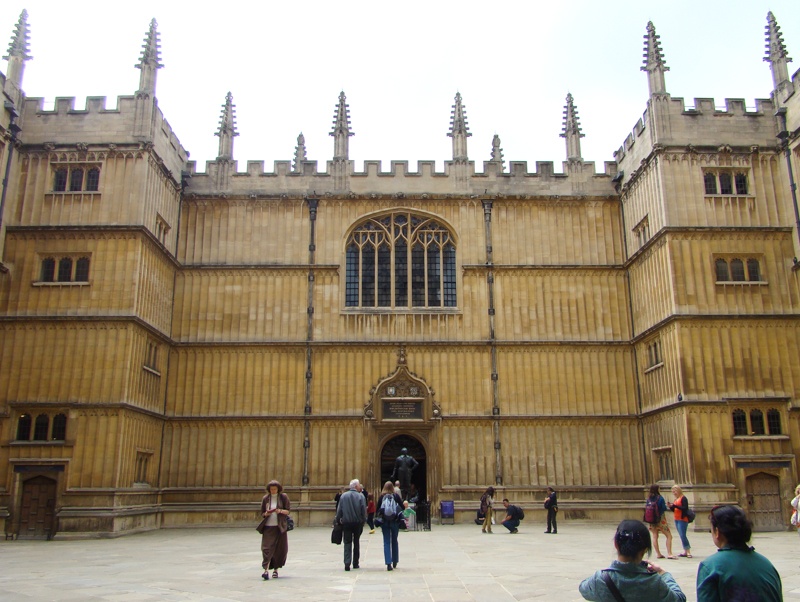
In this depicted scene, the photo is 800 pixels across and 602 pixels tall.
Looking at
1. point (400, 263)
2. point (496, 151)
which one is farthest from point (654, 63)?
point (400, 263)

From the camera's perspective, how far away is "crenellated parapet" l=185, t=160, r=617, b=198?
27.1 m

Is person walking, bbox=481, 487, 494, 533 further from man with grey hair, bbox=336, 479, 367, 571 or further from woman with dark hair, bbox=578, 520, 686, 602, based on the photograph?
woman with dark hair, bbox=578, 520, 686, 602

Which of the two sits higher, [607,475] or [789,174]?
[789,174]

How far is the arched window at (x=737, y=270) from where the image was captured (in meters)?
23.0

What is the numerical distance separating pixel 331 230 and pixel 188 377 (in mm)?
7288

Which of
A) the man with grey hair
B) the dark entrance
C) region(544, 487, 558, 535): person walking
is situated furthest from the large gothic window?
the man with grey hair

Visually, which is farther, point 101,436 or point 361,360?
point 361,360

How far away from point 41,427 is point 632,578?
20.8 m

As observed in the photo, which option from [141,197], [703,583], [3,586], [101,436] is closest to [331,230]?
[141,197]

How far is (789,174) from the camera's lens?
2327 centimetres

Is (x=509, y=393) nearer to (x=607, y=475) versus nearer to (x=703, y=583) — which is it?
(x=607, y=475)

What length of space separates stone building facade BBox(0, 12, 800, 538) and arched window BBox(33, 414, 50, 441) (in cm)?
6

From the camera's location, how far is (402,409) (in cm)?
2502

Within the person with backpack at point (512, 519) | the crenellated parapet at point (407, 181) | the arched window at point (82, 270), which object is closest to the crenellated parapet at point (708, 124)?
the crenellated parapet at point (407, 181)
